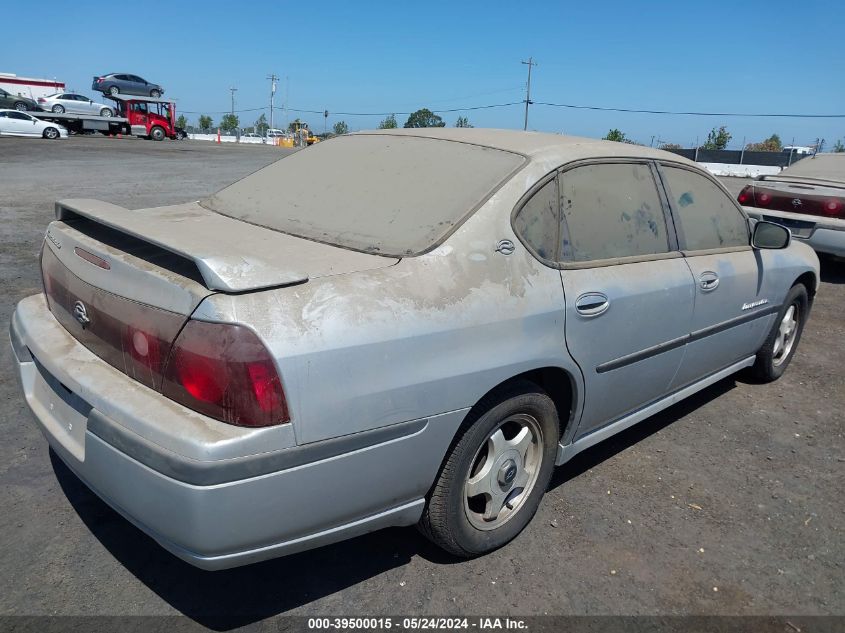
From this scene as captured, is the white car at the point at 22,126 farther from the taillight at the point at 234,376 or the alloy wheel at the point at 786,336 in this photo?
the taillight at the point at 234,376

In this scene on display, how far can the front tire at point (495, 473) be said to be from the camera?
2436mm

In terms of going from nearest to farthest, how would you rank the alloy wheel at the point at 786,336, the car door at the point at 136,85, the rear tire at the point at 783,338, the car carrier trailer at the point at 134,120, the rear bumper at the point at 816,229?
the rear tire at the point at 783,338, the alloy wheel at the point at 786,336, the rear bumper at the point at 816,229, the car carrier trailer at the point at 134,120, the car door at the point at 136,85

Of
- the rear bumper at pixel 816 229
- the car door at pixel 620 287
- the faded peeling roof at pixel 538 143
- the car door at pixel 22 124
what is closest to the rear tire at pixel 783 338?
the car door at pixel 620 287

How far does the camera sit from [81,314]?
7.91 ft

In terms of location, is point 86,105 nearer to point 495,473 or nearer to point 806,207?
point 806,207

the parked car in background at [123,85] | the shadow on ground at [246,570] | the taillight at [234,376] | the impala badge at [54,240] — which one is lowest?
the shadow on ground at [246,570]

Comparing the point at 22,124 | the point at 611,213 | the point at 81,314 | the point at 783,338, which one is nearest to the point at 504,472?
the point at 611,213

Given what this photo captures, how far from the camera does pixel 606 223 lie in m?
3.04

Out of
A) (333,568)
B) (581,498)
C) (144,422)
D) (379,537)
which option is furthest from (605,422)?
(144,422)

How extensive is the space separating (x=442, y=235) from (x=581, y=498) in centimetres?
155

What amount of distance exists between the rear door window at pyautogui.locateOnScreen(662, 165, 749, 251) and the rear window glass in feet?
3.80

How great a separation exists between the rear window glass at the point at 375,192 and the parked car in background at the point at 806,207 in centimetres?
599

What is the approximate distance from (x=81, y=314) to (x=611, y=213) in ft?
7.47

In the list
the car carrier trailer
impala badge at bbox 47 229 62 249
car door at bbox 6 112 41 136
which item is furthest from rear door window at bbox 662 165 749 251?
the car carrier trailer
